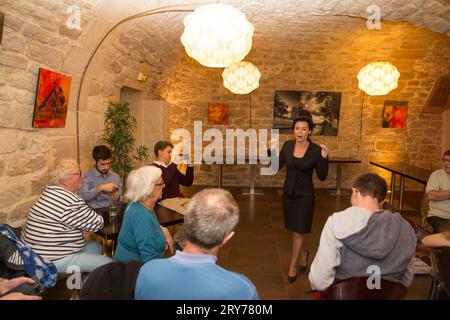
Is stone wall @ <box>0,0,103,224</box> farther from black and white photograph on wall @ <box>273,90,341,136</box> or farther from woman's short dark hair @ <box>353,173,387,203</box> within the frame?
black and white photograph on wall @ <box>273,90,341,136</box>

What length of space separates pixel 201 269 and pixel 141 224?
976 mm

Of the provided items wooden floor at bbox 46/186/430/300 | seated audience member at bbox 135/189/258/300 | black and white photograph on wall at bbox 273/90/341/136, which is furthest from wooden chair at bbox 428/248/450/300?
black and white photograph on wall at bbox 273/90/341/136

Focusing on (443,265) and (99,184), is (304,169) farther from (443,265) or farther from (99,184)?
(99,184)

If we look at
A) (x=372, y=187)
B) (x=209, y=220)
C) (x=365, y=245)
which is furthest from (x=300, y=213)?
(x=209, y=220)

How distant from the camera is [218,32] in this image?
7.83 feet

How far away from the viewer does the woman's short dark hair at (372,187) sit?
2061 millimetres

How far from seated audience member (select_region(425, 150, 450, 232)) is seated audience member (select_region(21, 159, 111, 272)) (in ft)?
11.0

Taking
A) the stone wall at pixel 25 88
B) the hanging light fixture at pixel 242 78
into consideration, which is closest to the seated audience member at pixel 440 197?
the hanging light fixture at pixel 242 78

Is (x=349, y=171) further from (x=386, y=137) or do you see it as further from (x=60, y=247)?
(x=60, y=247)

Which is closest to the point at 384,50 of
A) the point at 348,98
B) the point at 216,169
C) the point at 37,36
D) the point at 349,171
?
the point at 348,98

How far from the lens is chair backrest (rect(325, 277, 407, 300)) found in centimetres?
184

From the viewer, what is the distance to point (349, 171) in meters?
8.59

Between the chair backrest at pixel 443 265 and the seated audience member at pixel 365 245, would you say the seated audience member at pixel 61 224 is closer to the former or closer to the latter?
the seated audience member at pixel 365 245

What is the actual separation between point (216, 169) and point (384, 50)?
453 centimetres
